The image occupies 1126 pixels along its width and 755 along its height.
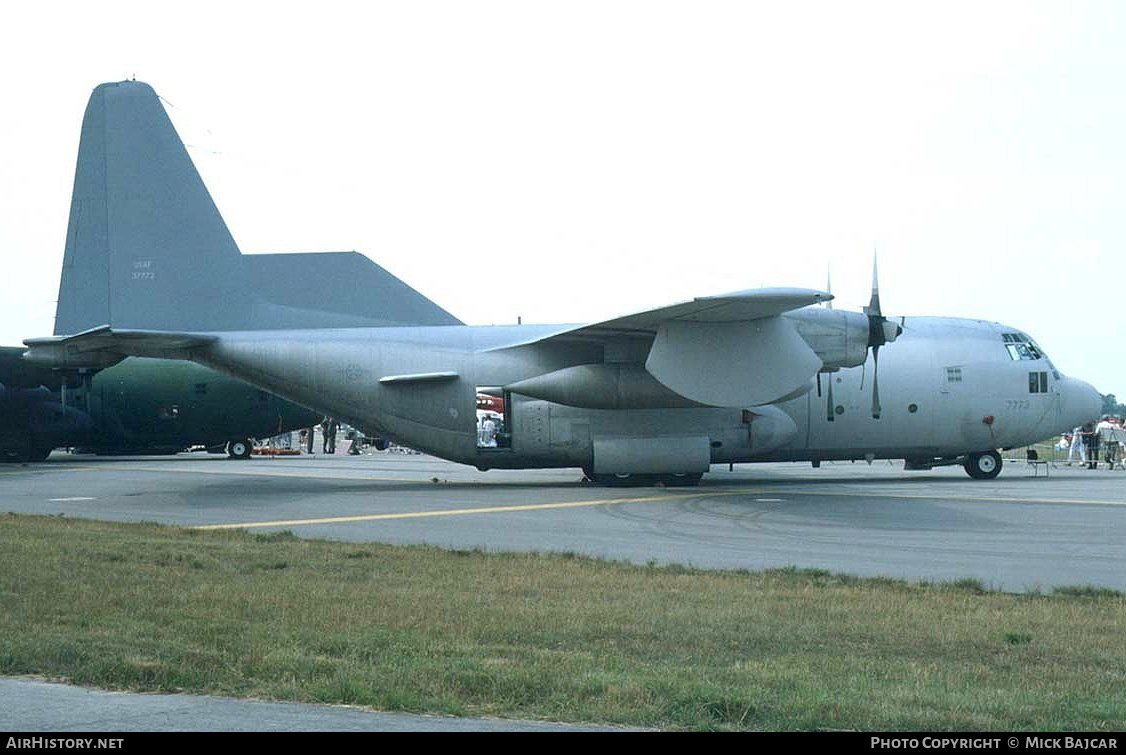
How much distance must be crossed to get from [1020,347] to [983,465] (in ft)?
10.8

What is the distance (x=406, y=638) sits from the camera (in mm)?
9422

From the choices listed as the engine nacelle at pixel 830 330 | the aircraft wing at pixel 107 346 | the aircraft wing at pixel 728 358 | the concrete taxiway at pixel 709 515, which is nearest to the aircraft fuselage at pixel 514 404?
the engine nacelle at pixel 830 330

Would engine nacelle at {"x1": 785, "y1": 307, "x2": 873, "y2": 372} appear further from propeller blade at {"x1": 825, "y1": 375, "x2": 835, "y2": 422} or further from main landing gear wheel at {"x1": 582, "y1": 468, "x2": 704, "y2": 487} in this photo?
main landing gear wheel at {"x1": 582, "y1": 468, "x2": 704, "y2": 487}

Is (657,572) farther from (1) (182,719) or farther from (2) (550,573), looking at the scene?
(1) (182,719)

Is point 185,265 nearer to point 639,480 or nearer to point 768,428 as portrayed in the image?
point 639,480

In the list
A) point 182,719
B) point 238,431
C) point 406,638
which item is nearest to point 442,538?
point 406,638

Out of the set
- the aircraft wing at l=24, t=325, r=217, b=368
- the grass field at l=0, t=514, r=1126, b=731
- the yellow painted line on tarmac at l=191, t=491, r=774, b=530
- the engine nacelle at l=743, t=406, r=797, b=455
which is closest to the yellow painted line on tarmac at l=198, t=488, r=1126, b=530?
the yellow painted line on tarmac at l=191, t=491, r=774, b=530

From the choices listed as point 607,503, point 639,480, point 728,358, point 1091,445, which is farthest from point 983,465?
point 1091,445

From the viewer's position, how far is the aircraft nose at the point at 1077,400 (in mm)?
30234

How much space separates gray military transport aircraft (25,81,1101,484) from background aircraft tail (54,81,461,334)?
35mm

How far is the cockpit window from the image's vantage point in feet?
98.7

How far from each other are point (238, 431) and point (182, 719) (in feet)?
140

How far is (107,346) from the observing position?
2536cm
